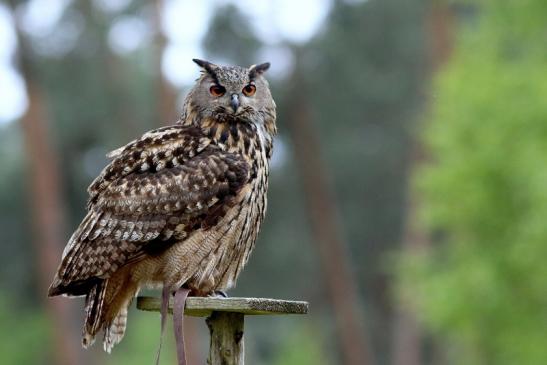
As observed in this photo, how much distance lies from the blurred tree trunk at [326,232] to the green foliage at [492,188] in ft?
22.4

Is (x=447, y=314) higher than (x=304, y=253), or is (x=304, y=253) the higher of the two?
(x=304, y=253)

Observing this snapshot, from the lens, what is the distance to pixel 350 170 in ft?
105

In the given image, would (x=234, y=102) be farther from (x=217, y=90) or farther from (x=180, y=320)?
(x=180, y=320)

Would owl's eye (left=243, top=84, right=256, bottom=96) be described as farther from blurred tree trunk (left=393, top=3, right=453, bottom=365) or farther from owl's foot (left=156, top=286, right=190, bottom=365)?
blurred tree trunk (left=393, top=3, right=453, bottom=365)

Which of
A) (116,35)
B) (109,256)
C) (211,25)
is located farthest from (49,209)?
(109,256)

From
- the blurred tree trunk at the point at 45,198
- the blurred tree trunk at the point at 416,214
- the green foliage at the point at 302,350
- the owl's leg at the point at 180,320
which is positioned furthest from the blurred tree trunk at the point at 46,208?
the owl's leg at the point at 180,320

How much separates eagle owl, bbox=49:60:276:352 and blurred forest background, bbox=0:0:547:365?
355 inches

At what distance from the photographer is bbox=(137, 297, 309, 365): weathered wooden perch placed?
5.15m

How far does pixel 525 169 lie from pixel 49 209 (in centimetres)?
1029

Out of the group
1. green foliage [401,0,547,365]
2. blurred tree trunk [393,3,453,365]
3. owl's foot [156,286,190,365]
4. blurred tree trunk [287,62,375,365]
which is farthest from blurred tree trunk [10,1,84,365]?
owl's foot [156,286,190,365]

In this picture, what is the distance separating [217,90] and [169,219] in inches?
32.1

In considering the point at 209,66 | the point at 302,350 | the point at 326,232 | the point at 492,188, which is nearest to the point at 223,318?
the point at 209,66

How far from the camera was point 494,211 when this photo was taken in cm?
1748

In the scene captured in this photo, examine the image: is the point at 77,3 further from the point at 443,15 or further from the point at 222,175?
the point at 222,175
